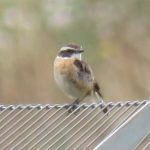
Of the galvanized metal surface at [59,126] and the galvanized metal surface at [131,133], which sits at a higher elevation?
the galvanized metal surface at [131,133]

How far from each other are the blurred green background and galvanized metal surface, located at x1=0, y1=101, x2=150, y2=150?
3.88m

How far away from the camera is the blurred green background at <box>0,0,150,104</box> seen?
26.4ft

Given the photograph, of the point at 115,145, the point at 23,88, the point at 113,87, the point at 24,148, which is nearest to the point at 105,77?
the point at 113,87

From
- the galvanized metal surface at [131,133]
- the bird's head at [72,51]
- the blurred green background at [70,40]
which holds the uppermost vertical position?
the galvanized metal surface at [131,133]

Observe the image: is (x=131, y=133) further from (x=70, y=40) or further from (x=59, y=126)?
(x=70, y=40)

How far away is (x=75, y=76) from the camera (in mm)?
5871

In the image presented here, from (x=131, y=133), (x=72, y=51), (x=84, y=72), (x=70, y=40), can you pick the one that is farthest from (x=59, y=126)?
(x=70, y=40)

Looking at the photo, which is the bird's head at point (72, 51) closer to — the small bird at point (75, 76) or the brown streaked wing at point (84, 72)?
the small bird at point (75, 76)

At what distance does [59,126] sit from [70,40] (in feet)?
14.5

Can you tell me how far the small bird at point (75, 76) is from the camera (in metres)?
5.80

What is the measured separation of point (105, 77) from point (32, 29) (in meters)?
0.85

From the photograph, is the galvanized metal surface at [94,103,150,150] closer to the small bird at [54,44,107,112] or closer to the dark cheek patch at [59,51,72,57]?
the small bird at [54,44,107,112]

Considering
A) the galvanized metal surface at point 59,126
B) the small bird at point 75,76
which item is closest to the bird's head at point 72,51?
the small bird at point 75,76

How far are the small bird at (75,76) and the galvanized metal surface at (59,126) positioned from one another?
1.64m
